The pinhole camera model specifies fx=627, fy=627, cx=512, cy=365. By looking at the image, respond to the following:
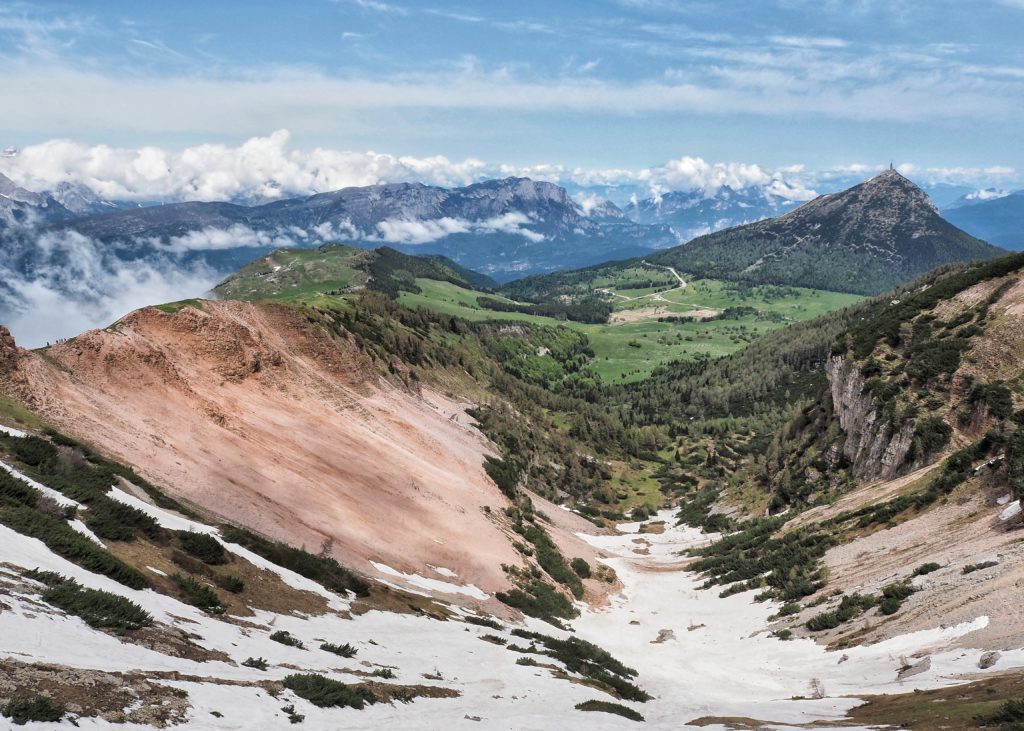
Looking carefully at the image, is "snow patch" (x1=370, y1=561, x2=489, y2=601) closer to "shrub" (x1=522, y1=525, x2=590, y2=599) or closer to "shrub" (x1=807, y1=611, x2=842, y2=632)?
"shrub" (x1=522, y1=525, x2=590, y2=599)

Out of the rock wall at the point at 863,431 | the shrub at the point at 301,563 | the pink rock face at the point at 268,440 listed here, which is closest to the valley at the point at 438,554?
the shrub at the point at 301,563

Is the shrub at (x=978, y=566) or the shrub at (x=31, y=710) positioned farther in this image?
the shrub at (x=978, y=566)

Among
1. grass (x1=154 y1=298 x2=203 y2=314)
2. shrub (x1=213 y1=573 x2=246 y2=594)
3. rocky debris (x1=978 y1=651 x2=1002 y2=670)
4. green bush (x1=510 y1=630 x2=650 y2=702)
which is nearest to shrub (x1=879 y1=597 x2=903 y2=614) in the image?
rocky debris (x1=978 y1=651 x2=1002 y2=670)

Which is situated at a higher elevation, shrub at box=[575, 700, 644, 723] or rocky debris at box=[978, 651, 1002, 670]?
rocky debris at box=[978, 651, 1002, 670]

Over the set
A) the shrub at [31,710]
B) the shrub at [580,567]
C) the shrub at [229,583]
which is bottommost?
the shrub at [580,567]

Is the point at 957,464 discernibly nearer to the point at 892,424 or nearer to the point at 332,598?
the point at 892,424

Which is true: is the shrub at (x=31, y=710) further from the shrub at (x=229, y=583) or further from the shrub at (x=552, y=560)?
the shrub at (x=552, y=560)

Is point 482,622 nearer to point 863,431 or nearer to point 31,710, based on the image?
point 31,710
